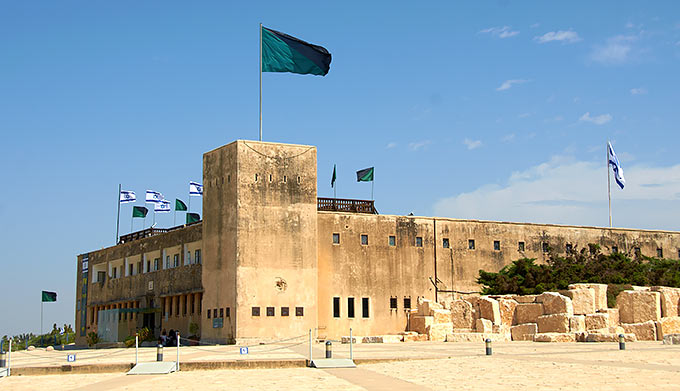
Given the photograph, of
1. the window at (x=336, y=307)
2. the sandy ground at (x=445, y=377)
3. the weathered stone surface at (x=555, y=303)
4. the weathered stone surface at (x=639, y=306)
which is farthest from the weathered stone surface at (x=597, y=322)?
the window at (x=336, y=307)

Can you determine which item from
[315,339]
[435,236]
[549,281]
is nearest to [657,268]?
[549,281]

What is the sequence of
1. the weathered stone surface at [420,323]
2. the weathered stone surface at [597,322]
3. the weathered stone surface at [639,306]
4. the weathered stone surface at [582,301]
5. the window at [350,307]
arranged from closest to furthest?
1. the weathered stone surface at [597,322]
2. the weathered stone surface at [639,306]
3. the weathered stone surface at [582,301]
4. the weathered stone surface at [420,323]
5. the window at [350,307]

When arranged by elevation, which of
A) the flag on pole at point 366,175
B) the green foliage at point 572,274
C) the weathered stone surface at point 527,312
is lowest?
the weathered stone surface at point 527,312

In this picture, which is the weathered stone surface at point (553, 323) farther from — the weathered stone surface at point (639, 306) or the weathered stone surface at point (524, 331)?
the weathered stone surface at point (639, 306)

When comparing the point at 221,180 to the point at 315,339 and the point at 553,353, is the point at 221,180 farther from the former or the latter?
the point at 553,353

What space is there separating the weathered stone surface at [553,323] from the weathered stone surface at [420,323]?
17.6 ft

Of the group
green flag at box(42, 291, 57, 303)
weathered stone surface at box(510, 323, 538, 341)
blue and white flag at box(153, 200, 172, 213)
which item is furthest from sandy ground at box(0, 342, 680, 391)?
green flag at box(42, 291, 57, 303)

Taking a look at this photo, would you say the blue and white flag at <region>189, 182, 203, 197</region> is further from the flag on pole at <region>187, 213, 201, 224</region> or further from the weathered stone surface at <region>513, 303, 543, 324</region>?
the weathered stone surface at <region>513, 303, 543, 324</region>

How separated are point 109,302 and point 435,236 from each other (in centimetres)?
2319

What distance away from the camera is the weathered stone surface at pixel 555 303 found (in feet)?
122

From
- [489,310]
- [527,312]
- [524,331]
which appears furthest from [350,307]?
[524,331]

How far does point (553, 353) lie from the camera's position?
2655 centimetres

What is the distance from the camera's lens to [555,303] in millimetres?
37781

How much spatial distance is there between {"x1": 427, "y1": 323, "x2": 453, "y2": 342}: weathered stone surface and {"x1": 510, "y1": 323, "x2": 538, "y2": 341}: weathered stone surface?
314cm
